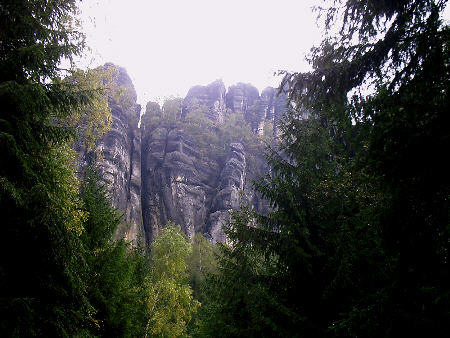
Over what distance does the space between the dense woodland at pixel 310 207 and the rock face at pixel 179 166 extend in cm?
2506

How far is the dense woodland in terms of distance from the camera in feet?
7.90

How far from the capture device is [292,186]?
19.9 ft

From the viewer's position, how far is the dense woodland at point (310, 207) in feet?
7.90

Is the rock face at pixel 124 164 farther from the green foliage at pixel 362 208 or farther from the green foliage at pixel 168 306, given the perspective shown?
the green foliage at pixel 362 208

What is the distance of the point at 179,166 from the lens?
41.0 meters

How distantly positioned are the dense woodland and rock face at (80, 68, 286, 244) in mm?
25055

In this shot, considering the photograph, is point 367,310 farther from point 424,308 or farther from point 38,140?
point 38,140

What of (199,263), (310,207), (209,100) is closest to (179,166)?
(199,263)

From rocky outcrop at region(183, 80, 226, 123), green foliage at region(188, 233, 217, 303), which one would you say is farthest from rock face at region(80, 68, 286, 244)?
green foliage at region(188, 233, 217, 303)

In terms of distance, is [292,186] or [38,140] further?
[292,186]

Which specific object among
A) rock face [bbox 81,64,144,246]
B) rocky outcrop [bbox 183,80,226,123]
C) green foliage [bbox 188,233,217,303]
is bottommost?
green foliage [bbox 188,233,217,303]

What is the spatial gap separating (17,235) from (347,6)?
783cm

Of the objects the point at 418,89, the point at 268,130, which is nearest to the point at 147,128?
the point at 268,130

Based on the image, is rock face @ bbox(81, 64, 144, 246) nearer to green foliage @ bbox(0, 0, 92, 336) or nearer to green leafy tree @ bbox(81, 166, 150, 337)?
green leafy tree @ bbox(81, 166, 150, 337)
